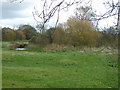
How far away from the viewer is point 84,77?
45.7ft

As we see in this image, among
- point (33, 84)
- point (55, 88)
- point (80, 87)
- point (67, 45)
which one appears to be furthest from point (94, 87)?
point (67, 45)

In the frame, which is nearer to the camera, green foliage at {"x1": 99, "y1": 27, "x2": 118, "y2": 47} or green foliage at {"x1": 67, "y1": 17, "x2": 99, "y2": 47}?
green foliage at {"x1": 99, "y1": 27, "x2": 118, "y2": 47}

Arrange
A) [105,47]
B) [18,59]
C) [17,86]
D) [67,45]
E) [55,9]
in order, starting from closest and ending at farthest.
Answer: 1. [55,9]
2. [105,47]
3. [17,86]
4. [18,59]
5. [67,45]

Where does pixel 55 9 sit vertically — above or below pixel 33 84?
above

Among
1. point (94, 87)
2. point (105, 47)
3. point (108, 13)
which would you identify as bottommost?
point (94, 87)

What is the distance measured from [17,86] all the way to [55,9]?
17.9 ft

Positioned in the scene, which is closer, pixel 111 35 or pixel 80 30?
pixel 111 35

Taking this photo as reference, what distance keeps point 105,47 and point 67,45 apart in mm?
25753

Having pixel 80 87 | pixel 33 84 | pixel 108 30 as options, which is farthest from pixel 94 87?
pixel 108 30

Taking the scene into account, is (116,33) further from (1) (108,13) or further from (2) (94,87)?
(2) (94,87)

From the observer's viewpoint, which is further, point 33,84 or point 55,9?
point 33,84

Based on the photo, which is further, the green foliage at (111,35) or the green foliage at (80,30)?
the green foliage at (80,30)

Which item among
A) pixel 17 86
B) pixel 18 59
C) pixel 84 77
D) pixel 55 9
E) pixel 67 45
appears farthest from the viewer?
pixel 67 45

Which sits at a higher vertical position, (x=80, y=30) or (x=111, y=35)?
(x=80, y=30)
